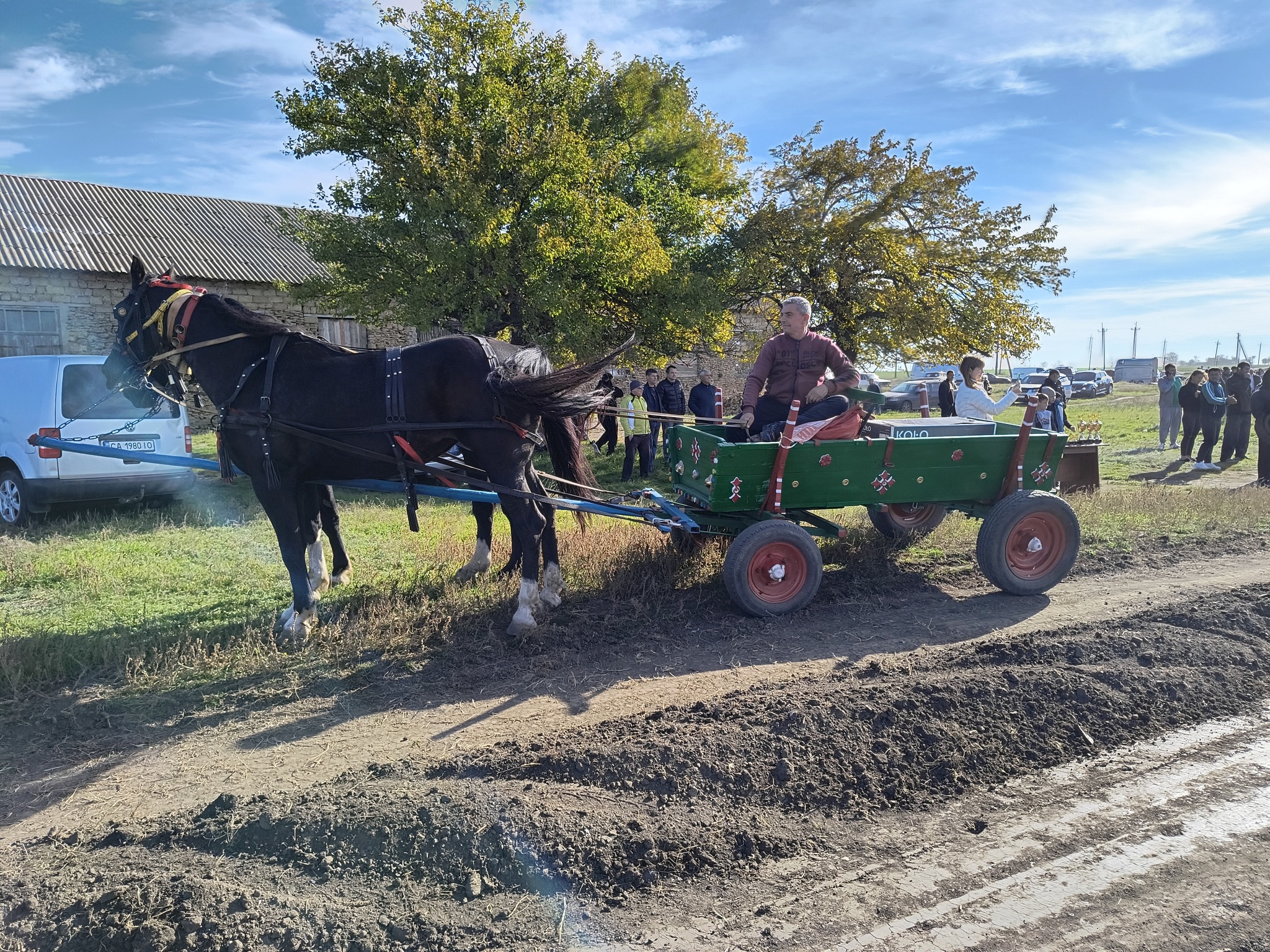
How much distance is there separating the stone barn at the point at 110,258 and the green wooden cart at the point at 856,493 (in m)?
15.3

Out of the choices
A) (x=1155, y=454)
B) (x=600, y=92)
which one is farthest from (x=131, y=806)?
(x=1155, y=454)

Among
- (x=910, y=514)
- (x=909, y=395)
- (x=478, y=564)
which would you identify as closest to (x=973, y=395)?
(x=910, y=514)

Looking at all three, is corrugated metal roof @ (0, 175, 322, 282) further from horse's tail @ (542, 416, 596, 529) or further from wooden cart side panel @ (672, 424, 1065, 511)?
wooden cart side panel @ (672, 424, 1065, 511)

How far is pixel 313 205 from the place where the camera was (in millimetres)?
13602

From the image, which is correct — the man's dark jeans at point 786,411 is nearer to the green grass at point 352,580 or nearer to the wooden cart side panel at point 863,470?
the wooden cart side panel at point 863,470

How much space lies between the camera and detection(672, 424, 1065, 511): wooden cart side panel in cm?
576

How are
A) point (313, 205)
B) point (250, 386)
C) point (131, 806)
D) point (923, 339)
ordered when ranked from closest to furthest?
point (131, 806) → point (250, 386) → point (313, 205) → point (923, 339)

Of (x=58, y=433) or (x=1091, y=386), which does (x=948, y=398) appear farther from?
(x=1091, y=386)

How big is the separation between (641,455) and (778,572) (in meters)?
7.80

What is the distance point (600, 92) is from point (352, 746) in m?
15.1

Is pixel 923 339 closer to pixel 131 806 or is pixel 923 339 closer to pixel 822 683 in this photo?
pixel 822 683

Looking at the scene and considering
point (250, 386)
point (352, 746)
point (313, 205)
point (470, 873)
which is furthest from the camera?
point (313, 205)

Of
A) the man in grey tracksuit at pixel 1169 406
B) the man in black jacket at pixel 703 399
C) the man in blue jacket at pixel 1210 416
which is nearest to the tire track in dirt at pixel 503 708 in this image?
the man in black jacket at pixel 703 399

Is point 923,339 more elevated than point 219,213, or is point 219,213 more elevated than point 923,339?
point 219,213
